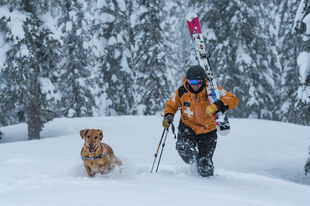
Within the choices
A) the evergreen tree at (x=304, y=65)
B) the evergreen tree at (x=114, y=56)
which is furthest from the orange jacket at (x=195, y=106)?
the evergreen tree at (x=114, y=56)

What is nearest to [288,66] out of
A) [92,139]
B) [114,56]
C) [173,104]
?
[114,56]

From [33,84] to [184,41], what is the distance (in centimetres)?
3024

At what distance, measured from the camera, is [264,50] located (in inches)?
762

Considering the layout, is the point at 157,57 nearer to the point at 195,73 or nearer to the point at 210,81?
the point at 210,81

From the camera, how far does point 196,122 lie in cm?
575

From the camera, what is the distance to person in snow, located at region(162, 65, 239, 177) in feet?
17.8

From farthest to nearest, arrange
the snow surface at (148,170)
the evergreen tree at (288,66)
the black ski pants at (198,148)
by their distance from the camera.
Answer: the evergreen tree at (288,66), the black ski pants at (198,148), the snow surface at (148,170)

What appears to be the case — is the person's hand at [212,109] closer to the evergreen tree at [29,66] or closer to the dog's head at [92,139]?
the dog's head at [92,139]

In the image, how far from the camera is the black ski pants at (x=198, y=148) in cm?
562

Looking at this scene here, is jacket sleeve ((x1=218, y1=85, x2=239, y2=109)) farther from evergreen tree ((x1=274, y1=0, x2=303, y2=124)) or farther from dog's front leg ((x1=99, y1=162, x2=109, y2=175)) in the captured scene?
evergreen tree ((x1=274, y1=0, x2=303, y2=124))

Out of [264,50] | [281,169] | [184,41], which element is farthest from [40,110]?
[184,41]

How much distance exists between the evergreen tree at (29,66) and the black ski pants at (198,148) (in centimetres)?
740

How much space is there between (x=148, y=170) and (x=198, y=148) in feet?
5.09

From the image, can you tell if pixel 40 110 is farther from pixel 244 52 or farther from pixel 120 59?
pixel 244 52
